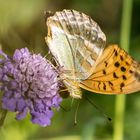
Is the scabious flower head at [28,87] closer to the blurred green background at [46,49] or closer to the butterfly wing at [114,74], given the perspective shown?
the butterfly wing at [114,74]

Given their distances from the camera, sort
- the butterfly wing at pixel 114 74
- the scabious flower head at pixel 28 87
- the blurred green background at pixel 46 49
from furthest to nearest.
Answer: the blurred green background at pixel 46 49 < the butterfly wing at pixel 114 74 < the scabious flower head at pixel 28 87

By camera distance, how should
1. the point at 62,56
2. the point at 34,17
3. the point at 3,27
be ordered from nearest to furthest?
1. the point at 62,56
2. the point at 3,27
3. the point at 34,17

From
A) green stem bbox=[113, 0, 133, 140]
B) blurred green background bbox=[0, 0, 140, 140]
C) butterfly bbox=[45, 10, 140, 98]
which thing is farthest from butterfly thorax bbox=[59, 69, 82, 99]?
green stem bbox=[113, 0, 133, 140]

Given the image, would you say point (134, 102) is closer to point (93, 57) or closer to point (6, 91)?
point (93, 57)

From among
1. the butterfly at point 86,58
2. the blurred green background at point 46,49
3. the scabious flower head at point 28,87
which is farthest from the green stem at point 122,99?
the scabious flower head at point 28,87

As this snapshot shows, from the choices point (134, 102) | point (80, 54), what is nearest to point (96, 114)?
point (134, 102)
